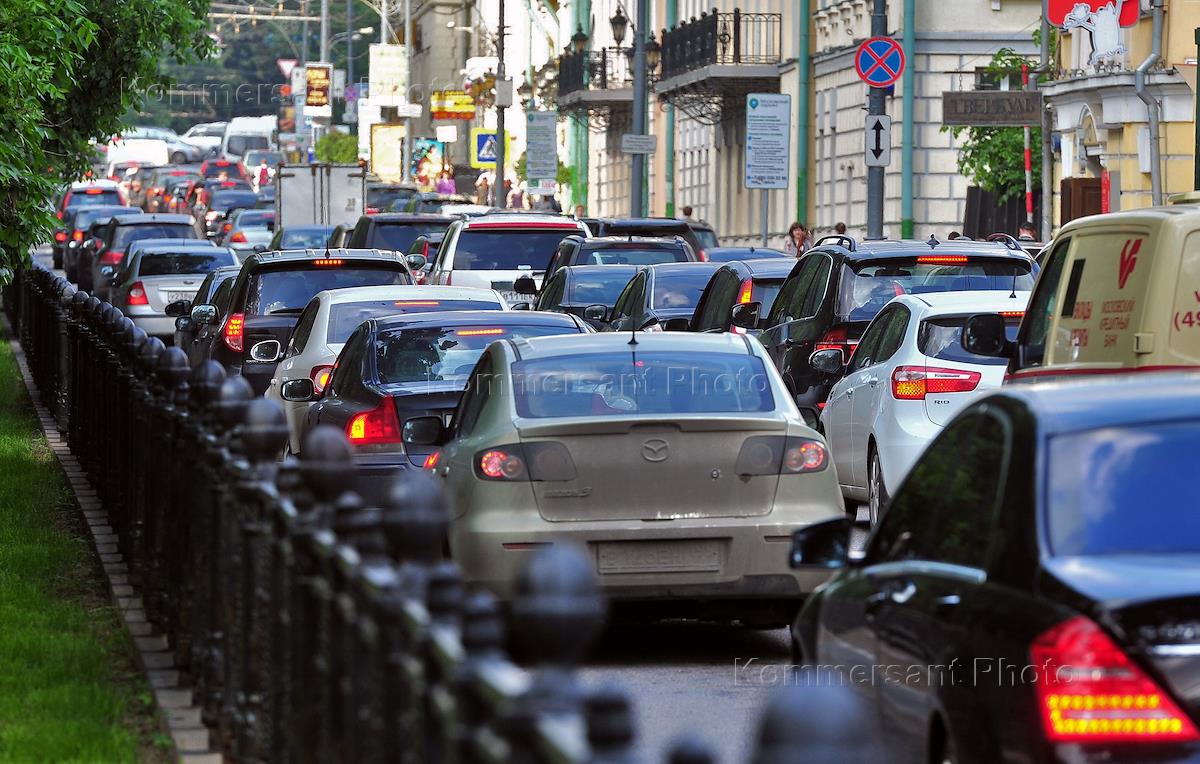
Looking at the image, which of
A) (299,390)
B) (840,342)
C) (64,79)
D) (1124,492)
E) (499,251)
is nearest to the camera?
(1124,492)

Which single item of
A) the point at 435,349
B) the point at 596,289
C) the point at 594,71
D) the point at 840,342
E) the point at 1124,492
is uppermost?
the point at 594,71

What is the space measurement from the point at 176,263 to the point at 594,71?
114ft

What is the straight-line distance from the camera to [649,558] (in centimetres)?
994

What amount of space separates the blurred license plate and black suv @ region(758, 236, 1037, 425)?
7700 mm

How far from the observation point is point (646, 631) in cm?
1126

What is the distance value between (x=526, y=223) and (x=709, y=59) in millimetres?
25550

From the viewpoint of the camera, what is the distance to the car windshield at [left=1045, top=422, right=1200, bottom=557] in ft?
17.7

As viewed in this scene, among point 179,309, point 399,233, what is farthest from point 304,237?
point 179,309

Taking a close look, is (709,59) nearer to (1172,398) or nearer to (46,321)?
(46,321)

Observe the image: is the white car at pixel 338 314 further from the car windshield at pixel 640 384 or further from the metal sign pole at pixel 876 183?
the metal sign pole at pixel 876 183

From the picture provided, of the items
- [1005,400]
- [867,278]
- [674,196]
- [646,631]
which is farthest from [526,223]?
[674,196]

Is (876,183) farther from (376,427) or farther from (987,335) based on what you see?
(987,335)

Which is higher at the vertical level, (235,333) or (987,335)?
(987,335)

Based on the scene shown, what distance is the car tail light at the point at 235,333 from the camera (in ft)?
69.7
